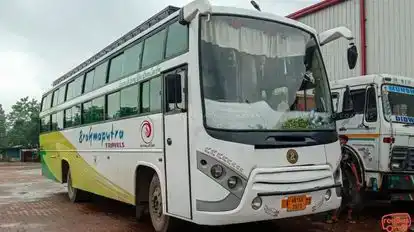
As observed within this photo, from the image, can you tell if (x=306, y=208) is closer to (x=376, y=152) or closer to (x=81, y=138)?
(x=376, y=152)

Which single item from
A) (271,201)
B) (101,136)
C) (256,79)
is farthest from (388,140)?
(101,136)

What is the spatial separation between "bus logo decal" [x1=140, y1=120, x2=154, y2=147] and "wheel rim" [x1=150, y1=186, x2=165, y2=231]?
74cm

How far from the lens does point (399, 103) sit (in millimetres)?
8695

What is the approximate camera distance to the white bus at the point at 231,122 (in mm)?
5703

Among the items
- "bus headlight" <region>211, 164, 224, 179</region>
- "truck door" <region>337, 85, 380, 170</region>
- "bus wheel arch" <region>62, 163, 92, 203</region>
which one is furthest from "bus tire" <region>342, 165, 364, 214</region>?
"bus wheel arch" <region>62, 163, 92, 203</region>

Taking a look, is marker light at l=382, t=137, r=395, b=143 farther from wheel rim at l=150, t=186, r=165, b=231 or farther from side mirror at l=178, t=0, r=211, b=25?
side mirror at l=178, t=0, r=211, b=25

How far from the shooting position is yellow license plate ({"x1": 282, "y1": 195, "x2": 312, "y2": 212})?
19.0ft

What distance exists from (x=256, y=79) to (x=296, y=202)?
5.44ft

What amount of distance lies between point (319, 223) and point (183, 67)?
12.8ft

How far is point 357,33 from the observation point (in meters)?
15.0

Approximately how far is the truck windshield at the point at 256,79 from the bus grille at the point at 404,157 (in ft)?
7.54

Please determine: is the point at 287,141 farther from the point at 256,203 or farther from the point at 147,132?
the point at 147,132

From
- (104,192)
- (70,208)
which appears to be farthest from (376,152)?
(70,208)

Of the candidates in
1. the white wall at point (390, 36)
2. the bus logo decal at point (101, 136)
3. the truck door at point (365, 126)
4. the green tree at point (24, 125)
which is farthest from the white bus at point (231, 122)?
the green tree at point (24, 125)
